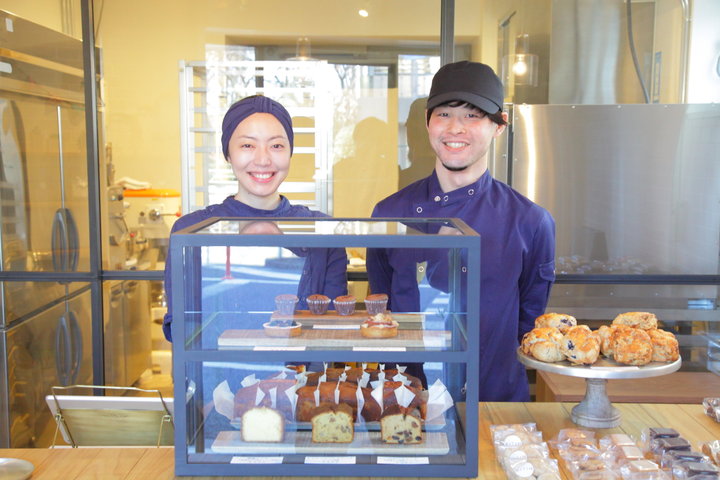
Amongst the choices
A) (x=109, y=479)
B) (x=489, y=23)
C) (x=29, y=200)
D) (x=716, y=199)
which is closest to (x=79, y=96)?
(x=29, y=200)

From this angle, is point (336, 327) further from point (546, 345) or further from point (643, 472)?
point (643, 472)

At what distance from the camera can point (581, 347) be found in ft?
6.33

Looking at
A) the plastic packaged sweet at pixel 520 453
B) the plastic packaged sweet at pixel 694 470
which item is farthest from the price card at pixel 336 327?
the plastic packaged sweet at pixel 694 470

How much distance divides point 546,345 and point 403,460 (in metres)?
0.51

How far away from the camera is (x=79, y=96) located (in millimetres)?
3688

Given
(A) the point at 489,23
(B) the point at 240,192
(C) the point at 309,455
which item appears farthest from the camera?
(A) the point at 489,23

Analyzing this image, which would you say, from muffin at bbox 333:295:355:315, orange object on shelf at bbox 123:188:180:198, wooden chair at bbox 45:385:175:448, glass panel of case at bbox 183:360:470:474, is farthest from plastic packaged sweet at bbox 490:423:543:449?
orange object on shelf at bbox 123:188:180:198

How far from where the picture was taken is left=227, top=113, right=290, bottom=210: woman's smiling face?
2514mm

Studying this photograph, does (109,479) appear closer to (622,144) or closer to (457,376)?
(457,376)

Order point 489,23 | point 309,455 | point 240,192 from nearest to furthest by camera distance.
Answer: point 309,455 < point 240,192 < point 489,23

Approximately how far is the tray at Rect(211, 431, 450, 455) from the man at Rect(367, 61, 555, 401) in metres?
0.89

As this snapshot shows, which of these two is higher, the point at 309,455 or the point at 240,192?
the point at 240,192

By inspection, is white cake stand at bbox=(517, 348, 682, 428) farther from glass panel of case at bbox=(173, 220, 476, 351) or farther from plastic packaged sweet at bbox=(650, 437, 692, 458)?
glass panel of case at bbox=(173, 220, 476, 351)

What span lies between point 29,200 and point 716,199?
3.43 m
